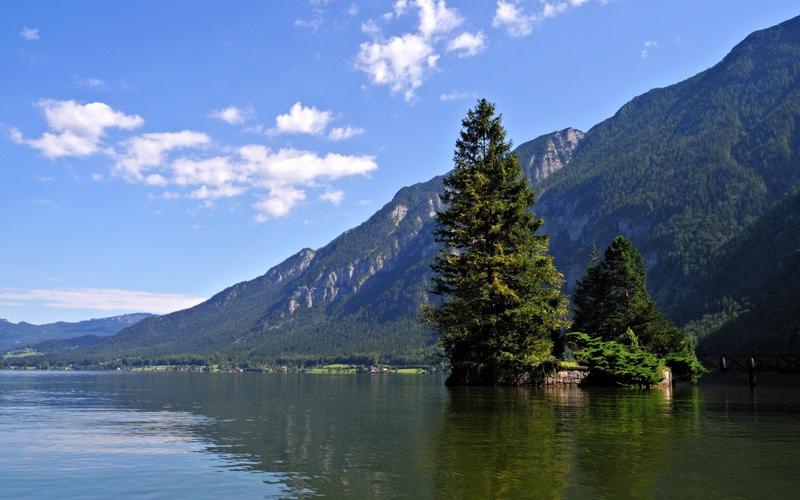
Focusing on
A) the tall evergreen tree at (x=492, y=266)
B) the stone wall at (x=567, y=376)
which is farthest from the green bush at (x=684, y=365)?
the tall evergreen tree at (x=492, y=266)

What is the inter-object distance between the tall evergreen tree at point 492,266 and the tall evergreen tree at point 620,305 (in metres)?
22.8

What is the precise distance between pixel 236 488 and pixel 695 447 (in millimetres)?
12117

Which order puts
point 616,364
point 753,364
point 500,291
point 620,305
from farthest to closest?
point 753,364 < point 620,305 < point 616,364 < point 500,291

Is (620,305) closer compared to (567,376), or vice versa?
(567,376)

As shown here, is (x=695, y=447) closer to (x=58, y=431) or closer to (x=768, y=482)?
(x=768, y=482)

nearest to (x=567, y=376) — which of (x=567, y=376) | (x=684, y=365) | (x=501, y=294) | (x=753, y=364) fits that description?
(x=567, y=376)

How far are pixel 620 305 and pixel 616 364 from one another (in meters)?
21.6

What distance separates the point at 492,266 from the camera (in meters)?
46.6

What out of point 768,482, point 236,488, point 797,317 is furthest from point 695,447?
point 797,317

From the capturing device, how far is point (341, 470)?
1391 cm

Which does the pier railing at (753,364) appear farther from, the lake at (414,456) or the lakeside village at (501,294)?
the lake at (414,456)

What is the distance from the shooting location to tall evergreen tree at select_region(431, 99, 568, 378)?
46.2m

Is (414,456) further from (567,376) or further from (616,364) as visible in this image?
(616,364)

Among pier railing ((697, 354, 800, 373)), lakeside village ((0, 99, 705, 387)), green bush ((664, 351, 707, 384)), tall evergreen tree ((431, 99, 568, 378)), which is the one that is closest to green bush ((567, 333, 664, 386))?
lakeside village ((0, 99, 705, 387))
